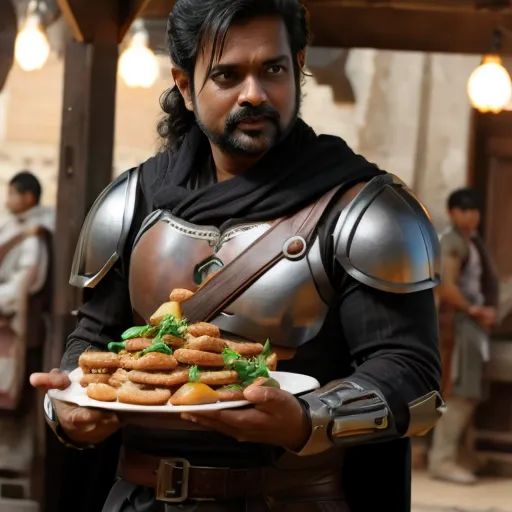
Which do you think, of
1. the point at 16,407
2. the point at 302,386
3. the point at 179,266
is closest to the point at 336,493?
the point at 302,386

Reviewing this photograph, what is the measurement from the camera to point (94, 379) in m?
2.02

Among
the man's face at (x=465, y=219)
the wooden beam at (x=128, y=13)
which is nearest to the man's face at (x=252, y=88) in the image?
the wooden beam at (x=128, y=13)

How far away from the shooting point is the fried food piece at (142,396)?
1.91m

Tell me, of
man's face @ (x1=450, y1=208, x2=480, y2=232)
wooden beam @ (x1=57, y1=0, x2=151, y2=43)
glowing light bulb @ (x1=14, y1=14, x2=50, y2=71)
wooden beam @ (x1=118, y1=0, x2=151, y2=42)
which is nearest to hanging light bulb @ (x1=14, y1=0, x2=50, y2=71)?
glowing light bulb @ (x1=14, y1=14, x2=50, y2=71)

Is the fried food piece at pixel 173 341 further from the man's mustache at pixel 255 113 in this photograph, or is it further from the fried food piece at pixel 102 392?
the man's mustache at pixel 255 113

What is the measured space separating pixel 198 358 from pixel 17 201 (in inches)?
183

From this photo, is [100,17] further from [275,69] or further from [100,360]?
[100,360]

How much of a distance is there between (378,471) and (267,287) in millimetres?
401

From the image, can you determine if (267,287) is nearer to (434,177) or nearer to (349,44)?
(349,44)

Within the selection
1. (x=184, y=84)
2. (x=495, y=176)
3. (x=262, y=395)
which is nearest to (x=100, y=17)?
(x=184, y=84)

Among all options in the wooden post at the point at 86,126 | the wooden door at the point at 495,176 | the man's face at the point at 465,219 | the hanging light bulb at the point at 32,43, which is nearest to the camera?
the wooden post at the point at 86,126

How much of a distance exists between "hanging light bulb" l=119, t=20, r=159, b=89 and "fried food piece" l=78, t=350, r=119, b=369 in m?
4.51

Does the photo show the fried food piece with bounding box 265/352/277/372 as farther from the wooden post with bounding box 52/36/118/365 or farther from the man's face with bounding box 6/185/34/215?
Result: the man's face with bounding box 6/185/34/215

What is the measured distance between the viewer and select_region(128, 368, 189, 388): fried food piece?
1.94 m
